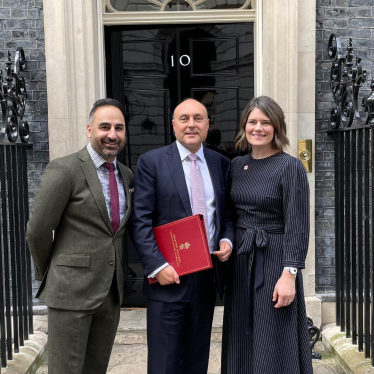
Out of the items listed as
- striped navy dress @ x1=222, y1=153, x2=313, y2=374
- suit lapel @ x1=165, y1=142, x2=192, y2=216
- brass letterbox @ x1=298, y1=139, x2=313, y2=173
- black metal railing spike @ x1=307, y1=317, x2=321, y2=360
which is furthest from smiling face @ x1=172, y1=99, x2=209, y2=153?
black metal railing spike @ x1=307, y1=317, x2=321, y2=360

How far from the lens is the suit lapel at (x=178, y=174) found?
111 inches

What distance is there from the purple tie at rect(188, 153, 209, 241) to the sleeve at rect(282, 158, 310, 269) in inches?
19.0

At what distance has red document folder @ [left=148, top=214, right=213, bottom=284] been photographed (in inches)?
106

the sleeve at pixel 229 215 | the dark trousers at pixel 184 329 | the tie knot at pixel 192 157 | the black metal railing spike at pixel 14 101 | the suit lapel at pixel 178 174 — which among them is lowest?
the dark trousers at pixel 184 329

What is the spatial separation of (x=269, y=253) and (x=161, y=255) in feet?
2.10

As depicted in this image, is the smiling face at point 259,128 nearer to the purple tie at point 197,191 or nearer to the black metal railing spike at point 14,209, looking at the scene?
the purple tie at point 197,191

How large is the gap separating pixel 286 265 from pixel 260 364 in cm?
63

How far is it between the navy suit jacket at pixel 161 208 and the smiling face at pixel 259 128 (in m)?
0.36

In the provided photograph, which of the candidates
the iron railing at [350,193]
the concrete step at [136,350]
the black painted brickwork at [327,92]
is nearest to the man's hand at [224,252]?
the iron railing at [350,193]

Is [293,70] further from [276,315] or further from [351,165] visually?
[276,315]

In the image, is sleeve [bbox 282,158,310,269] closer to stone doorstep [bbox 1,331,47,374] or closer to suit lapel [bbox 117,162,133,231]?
suit lapel [bbox 117,162,133,231]

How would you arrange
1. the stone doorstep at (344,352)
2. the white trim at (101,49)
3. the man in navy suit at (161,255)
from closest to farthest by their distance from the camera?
the man in navy suit at (161,255)
the stone doorstep at (344,352)
the white trim at (101,49)

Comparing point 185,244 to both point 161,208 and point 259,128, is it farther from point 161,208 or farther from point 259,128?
point 259,128

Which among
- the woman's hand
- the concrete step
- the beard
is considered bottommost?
the concrete step
